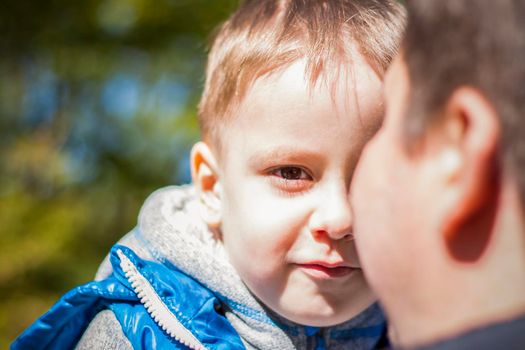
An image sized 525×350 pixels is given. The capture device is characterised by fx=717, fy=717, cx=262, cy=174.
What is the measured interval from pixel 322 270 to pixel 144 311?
0.55m

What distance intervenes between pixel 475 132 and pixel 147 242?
1376 mm

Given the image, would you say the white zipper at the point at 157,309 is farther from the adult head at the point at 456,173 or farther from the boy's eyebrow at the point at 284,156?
the adult head at the point at 456,173

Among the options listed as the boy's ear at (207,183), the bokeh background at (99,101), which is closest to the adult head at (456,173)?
the boy's ear at (207,183)

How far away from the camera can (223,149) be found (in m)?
2.14

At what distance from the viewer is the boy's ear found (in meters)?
2.23

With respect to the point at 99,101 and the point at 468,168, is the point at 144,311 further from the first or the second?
the point at 99,101

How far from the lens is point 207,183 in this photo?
2.27 metres

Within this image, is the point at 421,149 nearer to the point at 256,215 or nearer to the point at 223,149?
the point at 256,215

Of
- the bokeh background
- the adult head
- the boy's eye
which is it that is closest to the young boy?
the boy's eye

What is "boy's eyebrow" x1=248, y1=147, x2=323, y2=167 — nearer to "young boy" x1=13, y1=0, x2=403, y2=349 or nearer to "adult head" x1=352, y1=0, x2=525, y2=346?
"young boy" x1=13, y1=0, x2=403, y2=349

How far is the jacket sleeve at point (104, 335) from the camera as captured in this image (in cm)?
206

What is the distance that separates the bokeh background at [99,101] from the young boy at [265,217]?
415 centimetres

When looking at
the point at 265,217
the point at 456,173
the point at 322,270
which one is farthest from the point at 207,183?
the point at 456,173

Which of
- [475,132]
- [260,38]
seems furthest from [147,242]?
[475,132]
